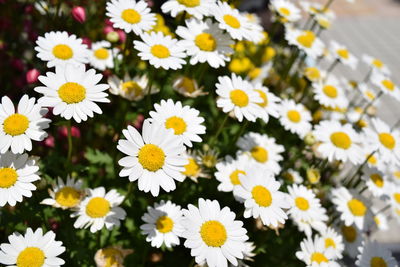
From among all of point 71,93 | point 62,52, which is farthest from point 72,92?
point 62,52

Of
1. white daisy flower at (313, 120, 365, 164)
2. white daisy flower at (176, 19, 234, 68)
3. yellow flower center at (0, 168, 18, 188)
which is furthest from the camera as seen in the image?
white daisy flower at (313, 120, 365, 164)

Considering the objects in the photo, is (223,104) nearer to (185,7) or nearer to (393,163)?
(185,7)

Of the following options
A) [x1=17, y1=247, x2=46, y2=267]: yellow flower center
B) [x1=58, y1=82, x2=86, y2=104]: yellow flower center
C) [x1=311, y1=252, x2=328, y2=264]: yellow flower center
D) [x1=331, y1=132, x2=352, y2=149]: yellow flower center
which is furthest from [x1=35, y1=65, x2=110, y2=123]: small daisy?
[x1=331, y1=132, x2=352, y2=149]: yellow flower center

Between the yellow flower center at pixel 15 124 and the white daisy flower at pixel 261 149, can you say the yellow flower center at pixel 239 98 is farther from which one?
the yellow flower center at pixel 15 124

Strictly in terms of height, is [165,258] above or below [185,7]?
below

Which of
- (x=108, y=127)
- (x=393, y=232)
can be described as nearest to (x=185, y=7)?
(x=108, y=127)

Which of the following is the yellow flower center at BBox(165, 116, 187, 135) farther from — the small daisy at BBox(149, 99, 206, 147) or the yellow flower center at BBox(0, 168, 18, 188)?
the yellow flower center at BBox(0, 168, 18, 188)

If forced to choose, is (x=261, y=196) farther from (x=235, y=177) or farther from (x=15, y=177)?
(x=15, y=177)
